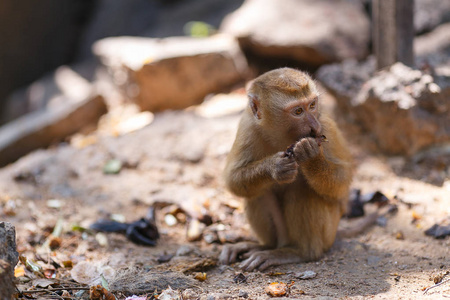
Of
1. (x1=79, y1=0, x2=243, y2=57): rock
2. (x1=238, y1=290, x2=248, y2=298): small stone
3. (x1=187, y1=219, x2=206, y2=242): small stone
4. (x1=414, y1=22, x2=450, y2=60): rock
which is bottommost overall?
(x1=187, y1=219, x2=206, y2=242): small stone

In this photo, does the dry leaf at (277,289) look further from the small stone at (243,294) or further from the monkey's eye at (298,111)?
the monkey's eye at (298,111)

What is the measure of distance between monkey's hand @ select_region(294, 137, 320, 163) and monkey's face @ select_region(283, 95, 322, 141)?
0.08 m

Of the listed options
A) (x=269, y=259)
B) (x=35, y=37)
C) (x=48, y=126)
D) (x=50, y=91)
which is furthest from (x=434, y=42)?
(x=35, y=37)

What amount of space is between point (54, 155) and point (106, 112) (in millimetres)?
2388

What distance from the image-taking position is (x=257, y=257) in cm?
363

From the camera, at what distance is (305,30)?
7129 mm

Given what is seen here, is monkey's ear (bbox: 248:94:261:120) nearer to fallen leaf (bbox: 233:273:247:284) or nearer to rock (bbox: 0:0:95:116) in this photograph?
fallen leaf (bbox: 233:273:247:284)

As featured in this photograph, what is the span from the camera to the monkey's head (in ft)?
10.4

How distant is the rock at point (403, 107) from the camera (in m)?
4.78

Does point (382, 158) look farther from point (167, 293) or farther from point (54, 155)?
point (54, 155)

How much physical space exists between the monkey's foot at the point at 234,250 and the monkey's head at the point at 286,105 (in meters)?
1.02

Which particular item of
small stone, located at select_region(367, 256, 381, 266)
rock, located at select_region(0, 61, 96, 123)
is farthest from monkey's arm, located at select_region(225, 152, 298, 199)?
rock, located at select_region(0, 61, 96, 123)

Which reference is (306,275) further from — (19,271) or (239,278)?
(19,271)

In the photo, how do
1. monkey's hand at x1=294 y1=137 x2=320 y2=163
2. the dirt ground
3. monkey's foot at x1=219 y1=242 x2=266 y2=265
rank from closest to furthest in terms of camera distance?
1. monkey's hand at x1=294 y1=137 x2=320 y2=163
2. the dirt ground
3. monkey's foot at x1=219 y1=242 x2=266 y2=265
